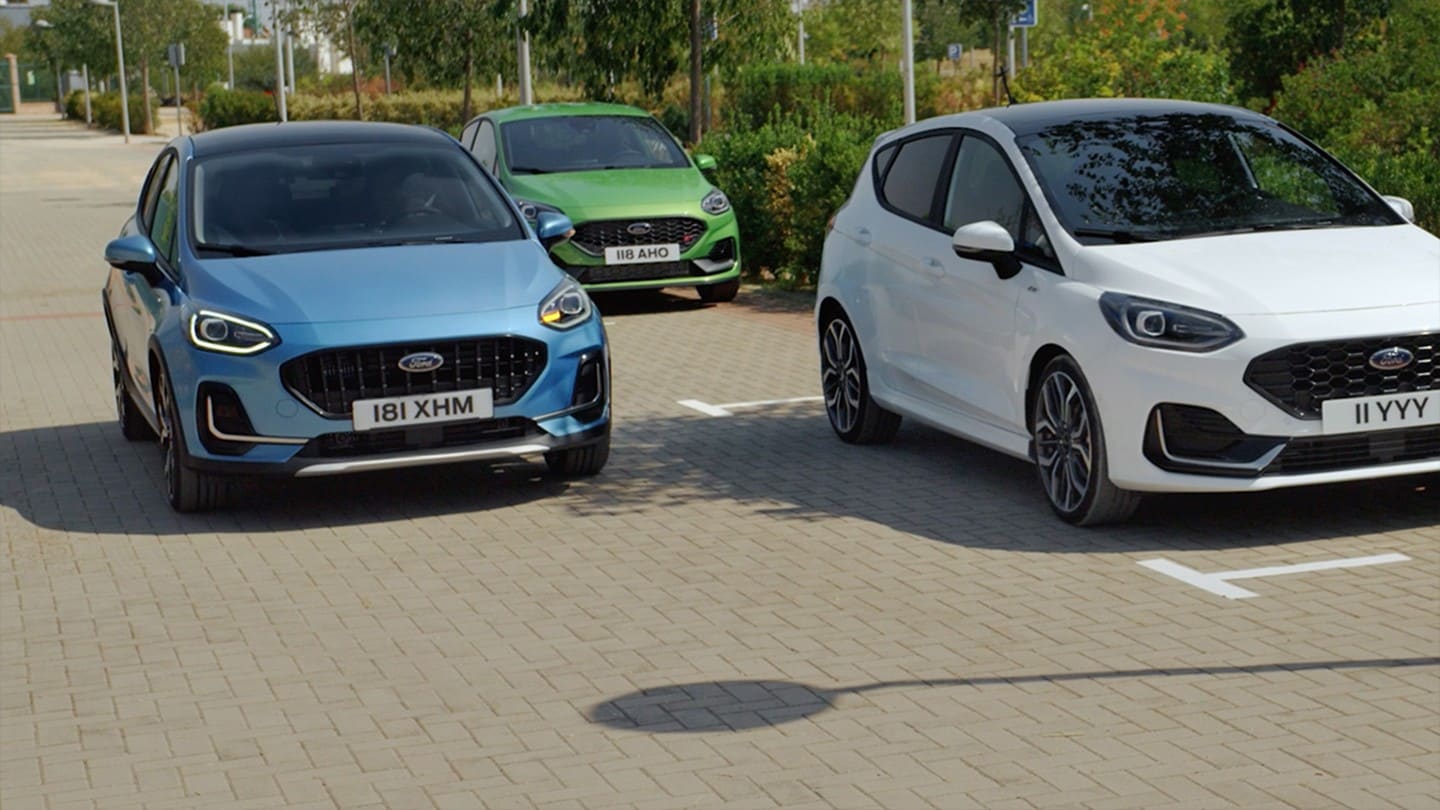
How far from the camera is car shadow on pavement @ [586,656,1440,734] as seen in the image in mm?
6094

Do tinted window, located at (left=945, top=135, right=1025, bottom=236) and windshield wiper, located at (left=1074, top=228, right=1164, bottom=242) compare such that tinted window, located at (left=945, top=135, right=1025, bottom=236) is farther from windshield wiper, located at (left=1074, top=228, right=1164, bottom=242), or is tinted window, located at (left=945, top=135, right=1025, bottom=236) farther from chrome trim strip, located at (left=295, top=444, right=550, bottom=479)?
chrome trim strip, located at (left=295, top=444, right=550, bottom=479)

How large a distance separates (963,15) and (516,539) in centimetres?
5406

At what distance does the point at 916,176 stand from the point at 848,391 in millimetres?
1185

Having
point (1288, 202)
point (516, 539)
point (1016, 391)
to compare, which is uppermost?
point (1288, 202)

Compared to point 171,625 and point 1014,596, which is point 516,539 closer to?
point 171,625

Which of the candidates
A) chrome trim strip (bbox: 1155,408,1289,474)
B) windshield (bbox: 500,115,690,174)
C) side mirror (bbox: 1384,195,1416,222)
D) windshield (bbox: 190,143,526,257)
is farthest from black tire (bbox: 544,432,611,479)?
windshield (bbox: 500,115,690,174)

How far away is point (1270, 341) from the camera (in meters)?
7.77

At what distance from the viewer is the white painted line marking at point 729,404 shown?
11.9 meters

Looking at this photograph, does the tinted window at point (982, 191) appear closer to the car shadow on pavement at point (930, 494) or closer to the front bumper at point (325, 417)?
the car shadow on pavement at point (930, 494)

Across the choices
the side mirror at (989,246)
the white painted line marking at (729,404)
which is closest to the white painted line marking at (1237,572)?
the side mirror at (989,246)

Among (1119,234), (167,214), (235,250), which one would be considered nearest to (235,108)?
(167,214)

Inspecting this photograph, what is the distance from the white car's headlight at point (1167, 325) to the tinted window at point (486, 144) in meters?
10.8

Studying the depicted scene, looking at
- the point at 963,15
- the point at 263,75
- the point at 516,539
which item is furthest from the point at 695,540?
the point at 263,75

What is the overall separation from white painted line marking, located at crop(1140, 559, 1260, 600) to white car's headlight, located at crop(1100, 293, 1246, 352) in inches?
30.7
